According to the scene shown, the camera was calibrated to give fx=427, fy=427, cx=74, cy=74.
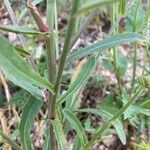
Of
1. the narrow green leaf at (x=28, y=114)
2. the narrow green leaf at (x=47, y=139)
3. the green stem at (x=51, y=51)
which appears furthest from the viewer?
the narrow green leaf at (x=47, y=139)

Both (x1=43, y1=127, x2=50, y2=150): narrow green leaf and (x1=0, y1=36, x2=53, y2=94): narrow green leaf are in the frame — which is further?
(x1=43, y1=127, x2=50, y2=150): narrow green leaf

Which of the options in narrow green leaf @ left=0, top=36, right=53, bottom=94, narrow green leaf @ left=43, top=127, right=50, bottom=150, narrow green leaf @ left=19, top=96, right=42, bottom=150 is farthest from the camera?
narrow green leaf @ left=43, top=127, right=50, bottom=150

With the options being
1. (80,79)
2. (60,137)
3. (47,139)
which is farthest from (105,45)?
(47,139)

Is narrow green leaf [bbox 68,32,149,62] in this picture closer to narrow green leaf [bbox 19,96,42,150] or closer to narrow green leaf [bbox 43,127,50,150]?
narrow green leaf [bbox 19,96,42,150]

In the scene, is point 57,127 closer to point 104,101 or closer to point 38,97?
point 38,97

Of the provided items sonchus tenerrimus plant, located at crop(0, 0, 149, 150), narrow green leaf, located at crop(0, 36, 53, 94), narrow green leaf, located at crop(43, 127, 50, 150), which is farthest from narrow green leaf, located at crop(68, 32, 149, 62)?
narrow green leaf, located at crop(43, 127, 50, 150)

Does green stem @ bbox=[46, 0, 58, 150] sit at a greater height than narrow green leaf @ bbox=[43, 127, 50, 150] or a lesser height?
greater

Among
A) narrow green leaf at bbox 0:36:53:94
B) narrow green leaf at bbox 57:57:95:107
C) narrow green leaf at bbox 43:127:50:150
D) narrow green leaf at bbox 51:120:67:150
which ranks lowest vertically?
narrow green leaf at bbox 51:120:67:150

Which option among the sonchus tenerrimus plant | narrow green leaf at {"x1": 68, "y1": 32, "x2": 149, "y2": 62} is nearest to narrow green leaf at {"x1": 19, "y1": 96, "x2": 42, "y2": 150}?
the sonchus tenerrimus plant

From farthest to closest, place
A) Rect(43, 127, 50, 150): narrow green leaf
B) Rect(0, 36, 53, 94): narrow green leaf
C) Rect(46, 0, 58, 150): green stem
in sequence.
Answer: Rect(43, 127, 50, 150): narrow green leaf, Rect(46, 0, 58, 150): green stem, Rect(0, 36, 53, 94): narrow green leaf

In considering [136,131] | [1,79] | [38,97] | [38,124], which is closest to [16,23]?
[38,97]

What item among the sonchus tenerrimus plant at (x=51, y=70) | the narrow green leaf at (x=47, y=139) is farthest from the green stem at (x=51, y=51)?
the narrow green leaf at (x=47, y=139)

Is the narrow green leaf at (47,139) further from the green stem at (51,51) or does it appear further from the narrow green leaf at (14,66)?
the narrow green leaf at (14,66)
